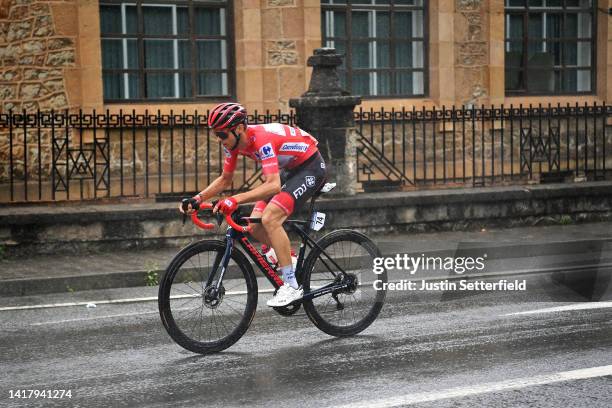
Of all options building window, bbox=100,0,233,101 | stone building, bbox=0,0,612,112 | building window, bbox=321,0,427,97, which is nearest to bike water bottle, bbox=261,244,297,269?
stone building, bbox=0,0,612,112

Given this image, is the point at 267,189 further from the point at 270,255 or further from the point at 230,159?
the point at 270,255

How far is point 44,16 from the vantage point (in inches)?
625

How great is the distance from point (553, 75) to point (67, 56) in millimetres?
8891

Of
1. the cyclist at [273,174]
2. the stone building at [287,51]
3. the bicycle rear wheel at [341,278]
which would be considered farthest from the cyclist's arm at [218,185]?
the stone building at [287,51]

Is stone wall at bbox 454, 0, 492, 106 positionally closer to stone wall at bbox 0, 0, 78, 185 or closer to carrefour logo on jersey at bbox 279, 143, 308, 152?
stone wall at bbox 0, 0, 78, 185

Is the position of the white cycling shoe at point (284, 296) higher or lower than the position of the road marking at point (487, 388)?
higher

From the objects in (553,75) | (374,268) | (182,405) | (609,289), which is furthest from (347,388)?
(553,75)

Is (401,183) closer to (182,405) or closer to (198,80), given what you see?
(198,80)

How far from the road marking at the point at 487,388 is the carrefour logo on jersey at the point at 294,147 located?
2409 millimetres

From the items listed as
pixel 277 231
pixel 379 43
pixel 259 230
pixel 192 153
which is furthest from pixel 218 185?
pixel 379 43

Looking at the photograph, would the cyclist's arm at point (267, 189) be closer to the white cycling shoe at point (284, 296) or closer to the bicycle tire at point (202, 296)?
the bicycle tire at point (202, 296)

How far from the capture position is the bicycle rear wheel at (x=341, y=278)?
8352mm

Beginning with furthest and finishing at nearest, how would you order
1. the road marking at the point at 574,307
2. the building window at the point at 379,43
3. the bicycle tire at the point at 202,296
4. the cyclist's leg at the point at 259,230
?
the building window at the point at 379,43 < the road marking at the point at 574,307 < the cyclist's leg at the point at 259,230 < the bicycle tire at the point at 202,296

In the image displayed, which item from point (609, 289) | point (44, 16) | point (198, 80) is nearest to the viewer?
point (609, 289)
